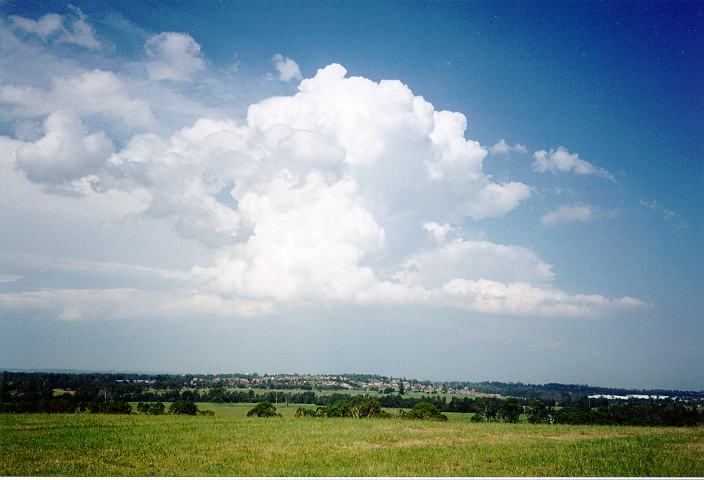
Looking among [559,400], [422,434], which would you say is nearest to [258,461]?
[422,434]

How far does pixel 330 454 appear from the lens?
874 inches

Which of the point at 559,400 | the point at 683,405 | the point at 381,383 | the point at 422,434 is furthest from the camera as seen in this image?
the point at 381,383

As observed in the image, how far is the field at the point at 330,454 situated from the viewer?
719 inches

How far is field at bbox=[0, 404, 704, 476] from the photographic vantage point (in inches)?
719

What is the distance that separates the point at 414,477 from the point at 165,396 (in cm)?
9549

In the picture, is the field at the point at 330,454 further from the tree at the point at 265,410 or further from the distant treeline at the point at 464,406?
the tree at the point at 265,410

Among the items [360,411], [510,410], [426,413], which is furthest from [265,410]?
[510,410]

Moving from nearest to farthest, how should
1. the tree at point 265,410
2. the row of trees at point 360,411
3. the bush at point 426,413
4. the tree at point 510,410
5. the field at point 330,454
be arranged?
the field at point 330,454
the bush at point 426,413
the row of trees at point 360,411
the tree at point 265,410
the tree at point 510,410

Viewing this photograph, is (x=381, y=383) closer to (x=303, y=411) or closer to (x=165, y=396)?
(x=165, y=396)

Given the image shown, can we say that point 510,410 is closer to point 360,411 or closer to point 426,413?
point 426,413

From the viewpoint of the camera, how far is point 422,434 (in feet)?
106

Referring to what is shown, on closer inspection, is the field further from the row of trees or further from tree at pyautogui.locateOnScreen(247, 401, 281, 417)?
tree at pyautogui.locateOnScreen(247, 401, 281, 417)

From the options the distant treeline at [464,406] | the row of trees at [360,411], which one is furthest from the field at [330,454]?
the distant treeline at [464,406]

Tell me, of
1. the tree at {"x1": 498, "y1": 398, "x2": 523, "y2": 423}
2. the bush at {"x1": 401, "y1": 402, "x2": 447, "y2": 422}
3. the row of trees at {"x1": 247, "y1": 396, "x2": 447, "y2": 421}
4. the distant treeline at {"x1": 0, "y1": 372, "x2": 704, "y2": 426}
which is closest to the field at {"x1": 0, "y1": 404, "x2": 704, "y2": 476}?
the bush at {"x1": 401, "y1": 402, "x2": 447, "y2": 422}
